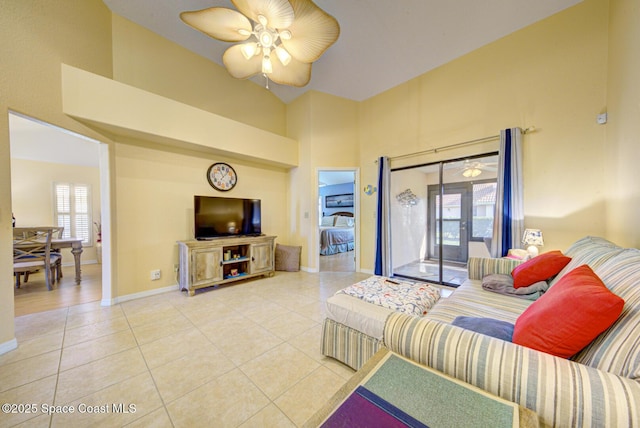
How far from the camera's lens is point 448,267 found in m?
3.98

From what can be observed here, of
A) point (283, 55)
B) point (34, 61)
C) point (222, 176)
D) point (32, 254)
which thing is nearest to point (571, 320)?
point (283, 55)

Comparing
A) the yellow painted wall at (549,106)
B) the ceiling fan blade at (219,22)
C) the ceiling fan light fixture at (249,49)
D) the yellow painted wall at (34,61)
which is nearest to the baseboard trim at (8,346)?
the yellow painted wall at (34,61)

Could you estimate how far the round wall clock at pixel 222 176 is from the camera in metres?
3.63

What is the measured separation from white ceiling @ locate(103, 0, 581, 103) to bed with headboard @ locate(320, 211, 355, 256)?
A: 376cm

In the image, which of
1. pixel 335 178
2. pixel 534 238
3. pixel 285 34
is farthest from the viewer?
pixel 335 178

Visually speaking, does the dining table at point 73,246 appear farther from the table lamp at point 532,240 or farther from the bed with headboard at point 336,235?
the table lamp at point 532,240

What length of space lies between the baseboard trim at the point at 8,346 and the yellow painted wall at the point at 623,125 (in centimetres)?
521

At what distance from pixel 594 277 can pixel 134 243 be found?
172 inches

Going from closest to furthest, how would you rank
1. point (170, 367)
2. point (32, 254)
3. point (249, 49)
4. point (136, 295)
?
point (170, 367) → point (249, 49) → point (136, 295) → point (32, 254)

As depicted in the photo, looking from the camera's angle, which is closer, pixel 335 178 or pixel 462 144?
pixel 462 144

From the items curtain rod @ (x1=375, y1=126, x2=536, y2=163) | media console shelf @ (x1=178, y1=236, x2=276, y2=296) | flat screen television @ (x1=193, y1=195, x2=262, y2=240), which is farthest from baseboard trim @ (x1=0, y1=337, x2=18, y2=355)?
curtain rod @ (x1=375, y1=126, x2=536, y2=163)

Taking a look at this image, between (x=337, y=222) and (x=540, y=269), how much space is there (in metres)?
5.63

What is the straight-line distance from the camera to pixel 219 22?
6.59 feet

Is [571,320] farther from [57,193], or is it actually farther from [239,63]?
[57,193]
